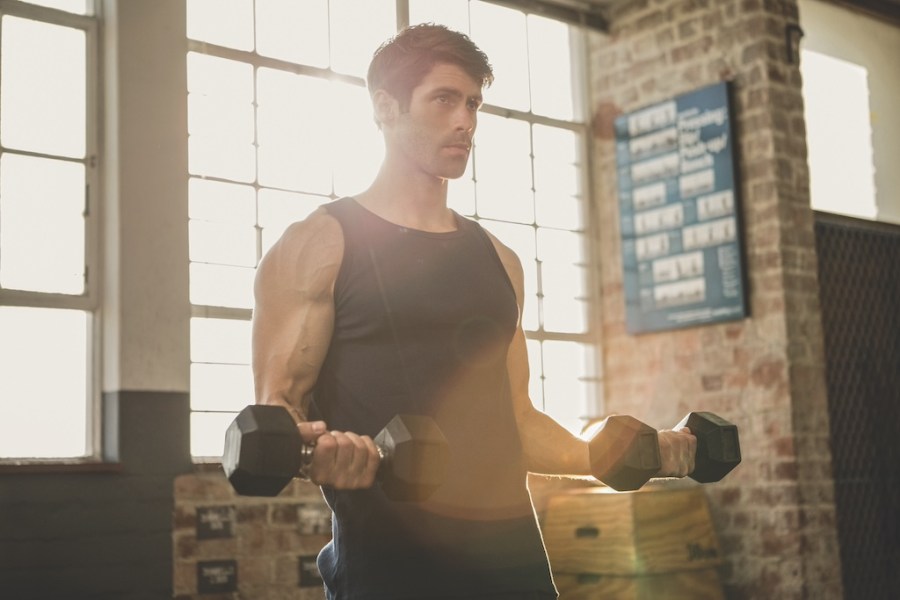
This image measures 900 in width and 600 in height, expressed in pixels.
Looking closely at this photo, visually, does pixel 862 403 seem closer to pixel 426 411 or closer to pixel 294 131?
pixel 294 131

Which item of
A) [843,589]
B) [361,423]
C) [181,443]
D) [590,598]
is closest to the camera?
[361,423]

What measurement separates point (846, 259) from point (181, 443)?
3.04m

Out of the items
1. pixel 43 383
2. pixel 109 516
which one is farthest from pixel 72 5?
pixel 109 516

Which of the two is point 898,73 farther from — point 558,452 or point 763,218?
point 558,452

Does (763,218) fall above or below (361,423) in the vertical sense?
above

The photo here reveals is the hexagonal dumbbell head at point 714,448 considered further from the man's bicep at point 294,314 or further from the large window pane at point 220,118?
the large window pane at point 220,118

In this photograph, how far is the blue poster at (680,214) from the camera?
478cm

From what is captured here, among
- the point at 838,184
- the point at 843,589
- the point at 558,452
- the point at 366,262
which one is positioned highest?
the point at 838,184

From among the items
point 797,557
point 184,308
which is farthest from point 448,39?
point 797,557

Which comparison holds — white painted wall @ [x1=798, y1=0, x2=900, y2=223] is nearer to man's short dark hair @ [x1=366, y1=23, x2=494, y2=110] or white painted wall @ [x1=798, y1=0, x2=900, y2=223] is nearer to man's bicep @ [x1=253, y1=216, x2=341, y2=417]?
man's short dark hair @ [x1=366, y1=23, x2=494, y2=110]

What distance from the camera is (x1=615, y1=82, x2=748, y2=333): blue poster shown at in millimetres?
4777

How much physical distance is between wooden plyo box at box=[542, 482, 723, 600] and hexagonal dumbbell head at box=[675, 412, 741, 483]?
2447 mm

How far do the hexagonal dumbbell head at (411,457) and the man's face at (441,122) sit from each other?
530 mm

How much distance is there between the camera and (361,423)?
5.32 feet
